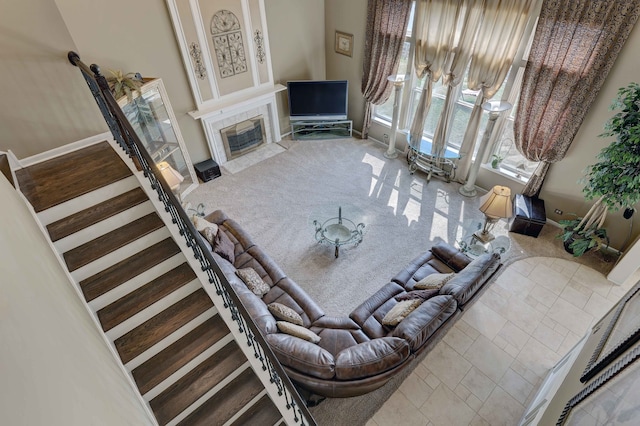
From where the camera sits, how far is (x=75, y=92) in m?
3.16

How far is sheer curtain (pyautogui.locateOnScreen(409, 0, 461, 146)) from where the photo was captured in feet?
17.3

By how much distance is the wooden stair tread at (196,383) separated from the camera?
2.68 meters

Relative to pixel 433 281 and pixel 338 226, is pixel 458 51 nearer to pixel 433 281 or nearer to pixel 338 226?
pixel 338 226

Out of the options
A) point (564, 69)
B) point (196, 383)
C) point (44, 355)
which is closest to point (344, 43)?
point (564, 69)

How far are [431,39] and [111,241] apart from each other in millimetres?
5413

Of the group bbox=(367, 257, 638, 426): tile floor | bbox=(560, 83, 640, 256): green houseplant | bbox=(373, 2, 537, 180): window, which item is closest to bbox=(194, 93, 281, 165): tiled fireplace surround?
bbox=(373, 2, 537, 180): window

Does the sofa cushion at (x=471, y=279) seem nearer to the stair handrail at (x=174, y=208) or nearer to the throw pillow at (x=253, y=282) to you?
the stair handrail at (x=174, y=208)

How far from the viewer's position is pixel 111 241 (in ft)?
9.60

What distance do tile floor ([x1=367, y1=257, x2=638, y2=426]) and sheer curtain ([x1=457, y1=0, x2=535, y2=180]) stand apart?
2.61m

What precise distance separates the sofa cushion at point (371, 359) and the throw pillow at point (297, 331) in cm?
44

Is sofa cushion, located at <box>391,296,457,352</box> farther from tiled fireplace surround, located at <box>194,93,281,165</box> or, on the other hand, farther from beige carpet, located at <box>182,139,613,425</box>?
tiled fireplace surround, located at <box>194,93,281,165</box>

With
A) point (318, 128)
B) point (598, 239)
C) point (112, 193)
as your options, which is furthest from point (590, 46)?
point (112, 193)

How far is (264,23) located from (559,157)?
5245mm

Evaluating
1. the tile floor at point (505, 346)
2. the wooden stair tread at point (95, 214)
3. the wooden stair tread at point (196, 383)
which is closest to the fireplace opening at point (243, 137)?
the wooden stair tread at point (95, 214)
